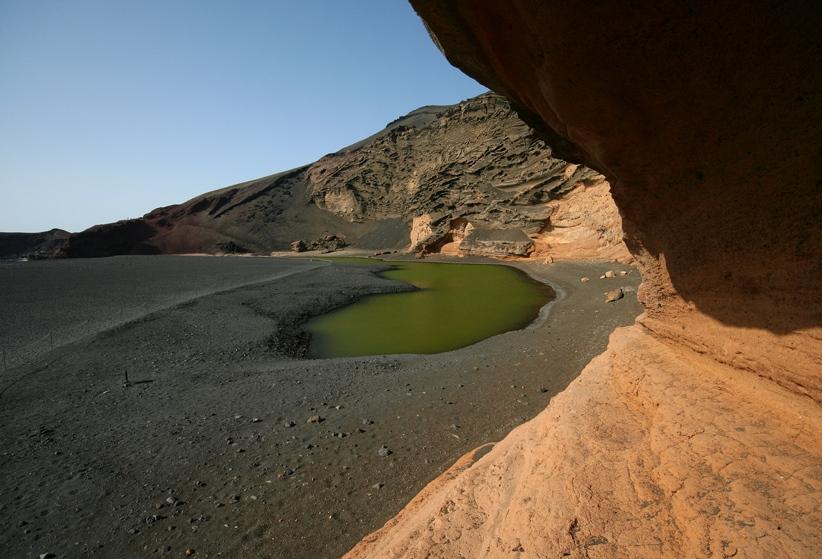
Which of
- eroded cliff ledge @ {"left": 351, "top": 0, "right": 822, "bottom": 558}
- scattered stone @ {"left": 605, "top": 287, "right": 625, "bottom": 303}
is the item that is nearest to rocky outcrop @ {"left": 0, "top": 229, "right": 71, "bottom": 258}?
scattered stone @ {"left": 605, "top": 287, "right": 625, "bottom": 303}

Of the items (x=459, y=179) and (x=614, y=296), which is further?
(x=459, y=179)

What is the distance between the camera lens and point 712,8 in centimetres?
179

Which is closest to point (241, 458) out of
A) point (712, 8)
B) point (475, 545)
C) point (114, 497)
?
point (114, 497)

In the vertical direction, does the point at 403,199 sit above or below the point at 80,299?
above

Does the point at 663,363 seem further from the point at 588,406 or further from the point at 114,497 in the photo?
the point at 114,497

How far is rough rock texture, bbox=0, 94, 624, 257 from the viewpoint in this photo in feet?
102

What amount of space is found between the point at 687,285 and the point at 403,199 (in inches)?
2113

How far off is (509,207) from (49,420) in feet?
100

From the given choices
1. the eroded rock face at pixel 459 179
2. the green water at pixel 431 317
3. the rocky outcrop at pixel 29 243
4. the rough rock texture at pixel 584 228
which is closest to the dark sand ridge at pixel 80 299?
the green water at pixel 431 317

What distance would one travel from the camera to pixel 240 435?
6.13 metres

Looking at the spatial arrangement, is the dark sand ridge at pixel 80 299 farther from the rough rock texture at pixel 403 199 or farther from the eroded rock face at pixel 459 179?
the rough rock texture at pixel 403 199

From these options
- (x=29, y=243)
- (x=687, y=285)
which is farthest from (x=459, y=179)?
(x=29, y=243)

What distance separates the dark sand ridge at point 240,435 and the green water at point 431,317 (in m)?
1.58

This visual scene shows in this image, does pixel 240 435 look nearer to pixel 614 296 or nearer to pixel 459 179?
pixel 614 296
